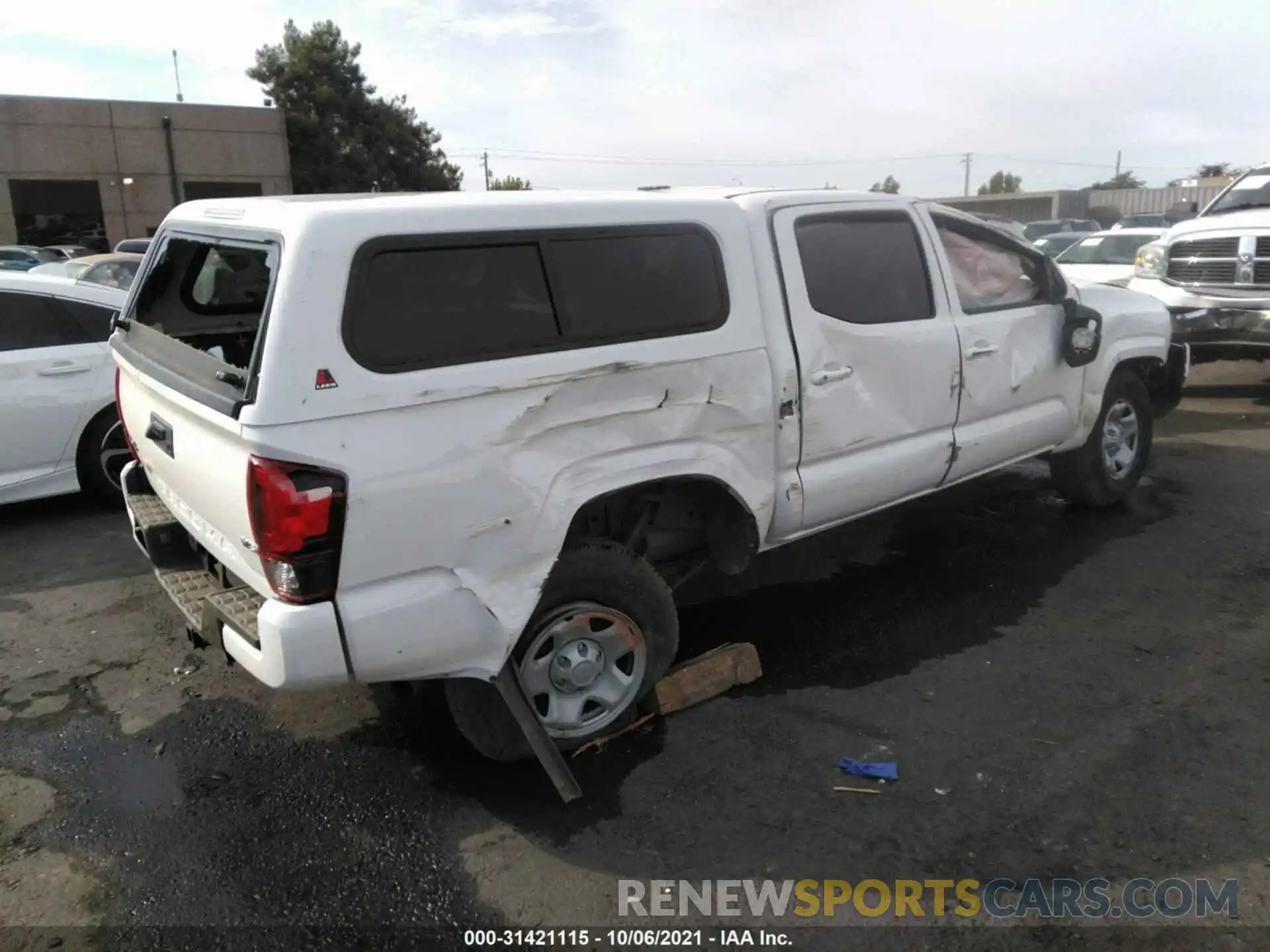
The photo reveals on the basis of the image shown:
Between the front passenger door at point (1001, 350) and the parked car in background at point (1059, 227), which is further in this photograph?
the parked car in background at point (1059, 227)

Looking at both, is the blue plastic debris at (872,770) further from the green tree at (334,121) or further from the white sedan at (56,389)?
the green tree at (334,121)

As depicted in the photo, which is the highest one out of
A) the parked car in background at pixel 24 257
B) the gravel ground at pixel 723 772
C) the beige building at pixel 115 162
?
the beige building at pixel 115 162

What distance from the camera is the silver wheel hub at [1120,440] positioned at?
5910 mm

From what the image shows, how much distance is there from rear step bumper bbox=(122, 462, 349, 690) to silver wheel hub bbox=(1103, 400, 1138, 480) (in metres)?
4.87

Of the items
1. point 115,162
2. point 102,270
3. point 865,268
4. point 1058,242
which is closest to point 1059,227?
point 1058,242

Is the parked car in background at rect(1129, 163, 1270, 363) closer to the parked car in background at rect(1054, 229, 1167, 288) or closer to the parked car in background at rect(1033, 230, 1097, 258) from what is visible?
the parked car in background at rect(1054, 229, 1167, 288)

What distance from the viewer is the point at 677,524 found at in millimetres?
4113

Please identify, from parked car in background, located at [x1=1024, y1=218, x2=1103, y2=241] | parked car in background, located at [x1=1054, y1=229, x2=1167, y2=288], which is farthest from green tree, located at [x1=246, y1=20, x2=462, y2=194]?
parked car in background, located at [x1=1054, y1=229, x2=1167, y2=288]

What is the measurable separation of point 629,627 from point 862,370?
154 centimetres

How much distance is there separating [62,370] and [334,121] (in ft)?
138

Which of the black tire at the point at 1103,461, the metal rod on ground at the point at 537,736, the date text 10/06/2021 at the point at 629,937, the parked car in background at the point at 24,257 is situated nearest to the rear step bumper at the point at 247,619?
the metal rod on ground at the point at 537,736

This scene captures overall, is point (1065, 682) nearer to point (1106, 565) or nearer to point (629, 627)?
point (1106, 565)

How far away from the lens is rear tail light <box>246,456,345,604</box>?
2709 mm

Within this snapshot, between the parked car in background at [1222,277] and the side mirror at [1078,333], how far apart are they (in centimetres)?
411
